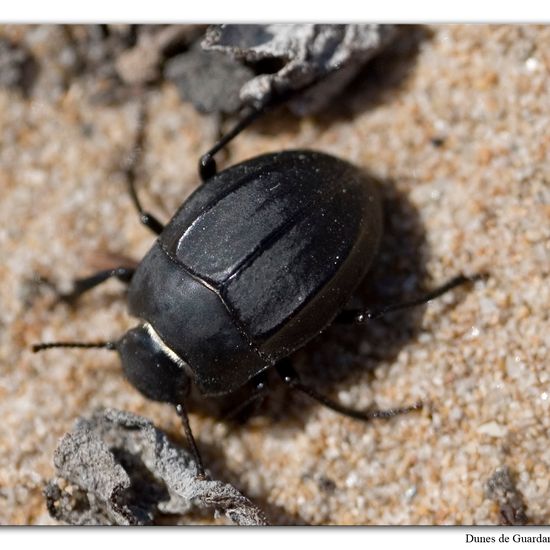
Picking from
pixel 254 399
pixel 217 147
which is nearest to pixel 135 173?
pixel 217 147

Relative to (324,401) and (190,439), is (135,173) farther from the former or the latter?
(324,401)

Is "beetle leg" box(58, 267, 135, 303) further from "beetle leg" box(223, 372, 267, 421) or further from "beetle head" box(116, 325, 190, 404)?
"beetle leg" box(223, 372, 267, 421)

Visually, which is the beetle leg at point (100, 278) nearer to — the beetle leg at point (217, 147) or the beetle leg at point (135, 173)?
the beetle leg at point (135, 173)

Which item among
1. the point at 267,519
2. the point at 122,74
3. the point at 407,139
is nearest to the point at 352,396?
the point at 267,519

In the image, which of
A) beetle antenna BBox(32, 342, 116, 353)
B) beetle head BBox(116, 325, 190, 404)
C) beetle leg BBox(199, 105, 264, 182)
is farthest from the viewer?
beetle leg BBox(199, 105, 264, 182)

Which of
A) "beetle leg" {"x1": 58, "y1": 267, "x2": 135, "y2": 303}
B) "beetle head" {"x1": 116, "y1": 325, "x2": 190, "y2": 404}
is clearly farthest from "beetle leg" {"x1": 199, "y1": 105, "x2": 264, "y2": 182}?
"beetle head" {"x1": 116, "y1": 325, "x2": 190, "y2": 404}
